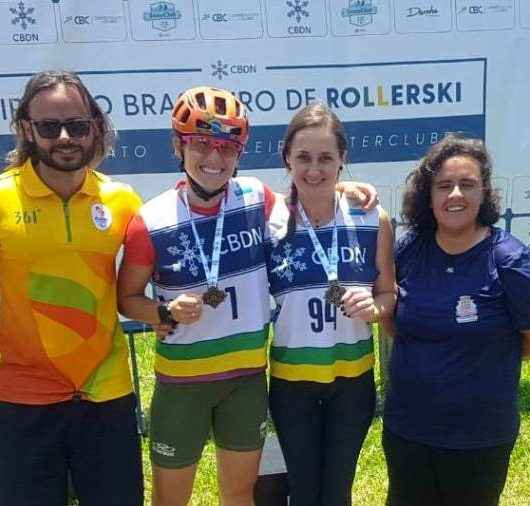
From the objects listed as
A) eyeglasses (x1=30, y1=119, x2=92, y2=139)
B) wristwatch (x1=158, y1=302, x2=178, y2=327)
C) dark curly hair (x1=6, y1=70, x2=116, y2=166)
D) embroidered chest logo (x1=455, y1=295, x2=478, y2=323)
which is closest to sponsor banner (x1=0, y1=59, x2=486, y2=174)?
dark curly hair (x1=6, y1=70, x2=116, y2=166)

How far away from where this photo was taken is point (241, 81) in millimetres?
4090

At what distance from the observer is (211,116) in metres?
2.54

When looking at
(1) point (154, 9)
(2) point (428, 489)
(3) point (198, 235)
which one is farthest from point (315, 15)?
(2) point (428, 489)

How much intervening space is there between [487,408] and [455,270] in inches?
21.6

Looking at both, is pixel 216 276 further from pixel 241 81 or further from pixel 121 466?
pixel 241 81

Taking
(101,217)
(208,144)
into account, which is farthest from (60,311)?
(208,144)

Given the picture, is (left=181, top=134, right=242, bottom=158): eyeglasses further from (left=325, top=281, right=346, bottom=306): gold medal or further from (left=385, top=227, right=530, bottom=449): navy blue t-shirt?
(left=385, top=227, right=530, bottom=449): navy blue t-shirt

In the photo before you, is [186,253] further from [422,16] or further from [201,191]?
[422,16]

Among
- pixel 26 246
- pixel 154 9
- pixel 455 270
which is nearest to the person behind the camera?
pixel 26 246

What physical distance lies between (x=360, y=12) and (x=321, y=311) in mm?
2300

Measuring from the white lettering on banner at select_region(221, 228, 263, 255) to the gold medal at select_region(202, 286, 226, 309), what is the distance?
21 centimetres

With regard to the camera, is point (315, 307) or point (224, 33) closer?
point (315, 307)

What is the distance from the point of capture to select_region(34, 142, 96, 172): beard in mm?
2398

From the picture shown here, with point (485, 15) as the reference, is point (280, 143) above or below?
below
